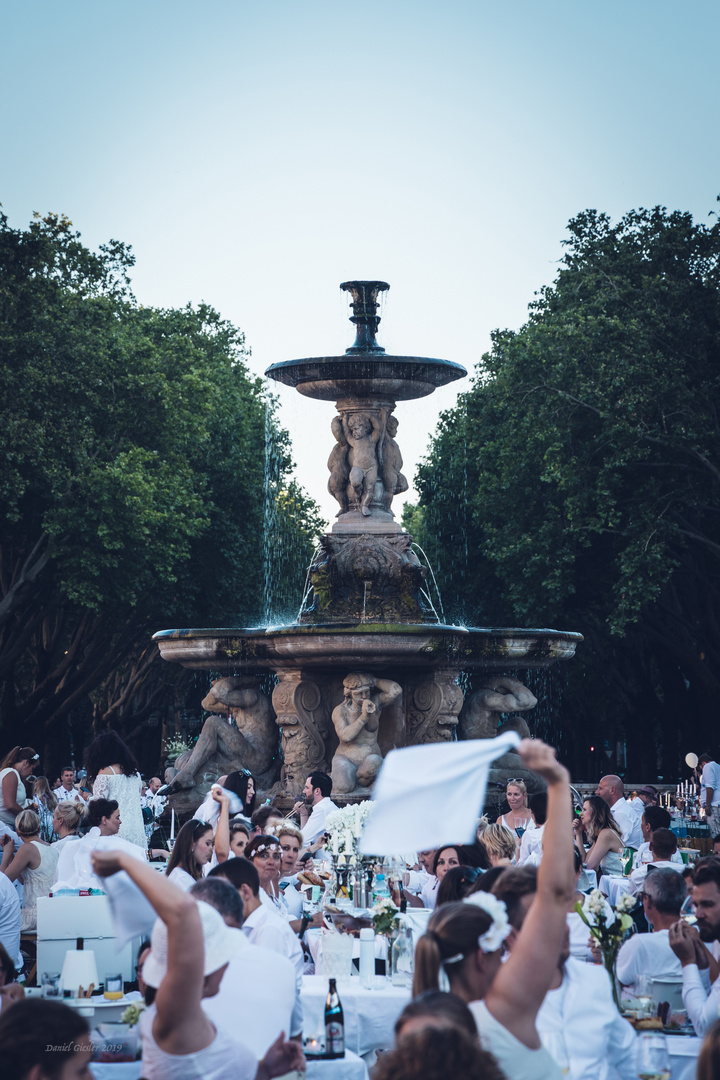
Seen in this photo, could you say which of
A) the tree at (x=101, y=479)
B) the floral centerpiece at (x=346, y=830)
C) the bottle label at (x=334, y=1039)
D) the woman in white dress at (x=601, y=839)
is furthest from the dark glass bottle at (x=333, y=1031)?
the tree at (x=101, y=479)

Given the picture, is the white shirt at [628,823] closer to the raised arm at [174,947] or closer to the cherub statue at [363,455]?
the cherub statue at [363,455]

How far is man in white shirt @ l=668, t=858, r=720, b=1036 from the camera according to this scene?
6.32m

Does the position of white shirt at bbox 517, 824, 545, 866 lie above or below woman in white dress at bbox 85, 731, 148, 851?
below

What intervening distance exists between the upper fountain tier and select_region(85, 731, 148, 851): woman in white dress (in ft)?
22.4

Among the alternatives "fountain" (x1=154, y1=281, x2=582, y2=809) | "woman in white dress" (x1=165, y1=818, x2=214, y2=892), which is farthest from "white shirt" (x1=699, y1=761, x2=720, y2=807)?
"woman in white dress" (x1=165, y1=818, x2=214, y2=892)

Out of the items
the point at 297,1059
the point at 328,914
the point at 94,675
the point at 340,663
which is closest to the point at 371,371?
the point at 340,663

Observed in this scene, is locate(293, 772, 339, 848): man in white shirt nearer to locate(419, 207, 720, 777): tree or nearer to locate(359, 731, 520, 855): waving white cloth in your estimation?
locate(359, 731, 520, 855): waving white cloth

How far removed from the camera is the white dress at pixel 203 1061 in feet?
15.0

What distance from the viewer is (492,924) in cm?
449

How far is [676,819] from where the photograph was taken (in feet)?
66.7

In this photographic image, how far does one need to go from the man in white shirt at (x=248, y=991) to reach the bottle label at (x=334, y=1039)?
0.84 metres

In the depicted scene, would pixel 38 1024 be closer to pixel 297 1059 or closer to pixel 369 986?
pixel 297 1059

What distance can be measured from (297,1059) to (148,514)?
24.4 metres

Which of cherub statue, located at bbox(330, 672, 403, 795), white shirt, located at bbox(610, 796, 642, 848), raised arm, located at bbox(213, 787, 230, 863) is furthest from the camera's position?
cherub statue, located at bbox(330, 672, 403, 795)
